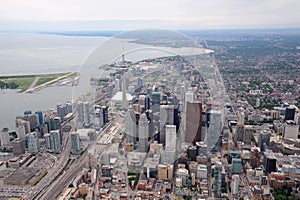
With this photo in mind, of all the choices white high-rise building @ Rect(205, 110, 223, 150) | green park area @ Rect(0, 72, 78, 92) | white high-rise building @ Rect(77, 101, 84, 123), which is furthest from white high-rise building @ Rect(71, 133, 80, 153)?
green park area @ Rect(0, 72, 78, 92)

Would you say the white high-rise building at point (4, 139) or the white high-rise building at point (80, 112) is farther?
the white high-rise building at point (4, 139)

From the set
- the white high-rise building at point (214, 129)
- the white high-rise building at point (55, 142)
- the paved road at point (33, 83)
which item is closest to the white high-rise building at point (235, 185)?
the white high-rise building at point (214, 129)

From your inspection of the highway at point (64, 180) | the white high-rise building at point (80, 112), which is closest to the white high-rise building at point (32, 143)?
the highway at point (64, 180)

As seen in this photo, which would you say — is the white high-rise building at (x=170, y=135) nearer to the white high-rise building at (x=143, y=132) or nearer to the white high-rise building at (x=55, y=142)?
the white high-rise building at (x=143, y=132)

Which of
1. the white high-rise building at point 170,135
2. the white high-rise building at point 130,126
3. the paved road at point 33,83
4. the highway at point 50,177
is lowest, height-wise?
the highway at point 50,177

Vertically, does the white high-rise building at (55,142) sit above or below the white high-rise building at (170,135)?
below

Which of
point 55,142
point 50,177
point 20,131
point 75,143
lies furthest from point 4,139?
point 75,143

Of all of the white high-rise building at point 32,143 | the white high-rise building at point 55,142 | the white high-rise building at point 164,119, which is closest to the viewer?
the white high-rise building at point 164,119

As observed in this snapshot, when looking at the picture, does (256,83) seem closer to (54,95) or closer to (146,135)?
(54,95)

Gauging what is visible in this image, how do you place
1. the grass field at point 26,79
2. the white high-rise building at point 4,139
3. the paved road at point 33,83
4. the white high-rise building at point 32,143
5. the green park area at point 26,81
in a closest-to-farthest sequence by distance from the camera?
the white high-rise building at point 32,143
the white high-rise building at point 4,139
the paved road at point 33,83
the green park area at point 26,81
the grass field at point 26,79
